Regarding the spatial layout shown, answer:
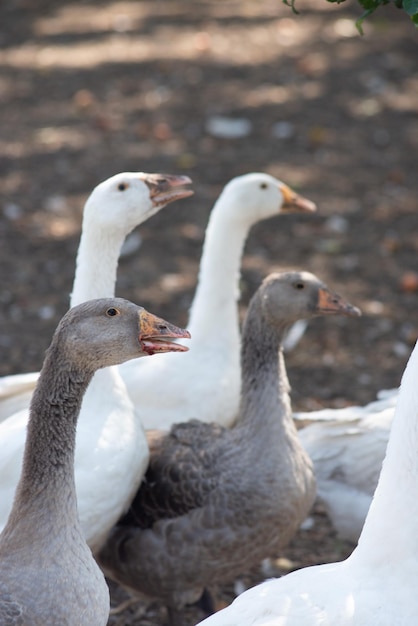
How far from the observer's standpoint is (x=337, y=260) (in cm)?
717

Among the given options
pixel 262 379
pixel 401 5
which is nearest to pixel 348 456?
pixel 262 379

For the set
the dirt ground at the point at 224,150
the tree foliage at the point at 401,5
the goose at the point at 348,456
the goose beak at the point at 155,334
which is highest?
the tree foliage at the point at 401,5

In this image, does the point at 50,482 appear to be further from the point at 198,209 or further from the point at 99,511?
the point at 198,209

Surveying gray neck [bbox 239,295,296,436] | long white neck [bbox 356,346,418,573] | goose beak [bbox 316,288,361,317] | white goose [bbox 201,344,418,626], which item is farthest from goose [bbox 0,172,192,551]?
long white neck [bbox 356,346,418,573]

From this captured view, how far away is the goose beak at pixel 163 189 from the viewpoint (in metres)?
4.36

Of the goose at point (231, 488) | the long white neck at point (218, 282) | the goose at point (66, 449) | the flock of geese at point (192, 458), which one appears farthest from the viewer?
the long white neck at point (218, 282)

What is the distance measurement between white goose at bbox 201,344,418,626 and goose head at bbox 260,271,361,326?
4.73 ft

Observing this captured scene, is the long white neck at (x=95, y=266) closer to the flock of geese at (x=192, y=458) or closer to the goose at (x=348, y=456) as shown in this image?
the flock of geese at (x=192, y=458)

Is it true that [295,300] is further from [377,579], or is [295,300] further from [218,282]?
[377,579]

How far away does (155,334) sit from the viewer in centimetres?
326

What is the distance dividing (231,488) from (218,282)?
1.22 metres

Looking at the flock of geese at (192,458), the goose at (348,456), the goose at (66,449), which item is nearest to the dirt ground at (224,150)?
the goose at (348,456)

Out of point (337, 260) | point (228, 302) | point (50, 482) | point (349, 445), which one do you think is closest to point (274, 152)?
point (337, 260)

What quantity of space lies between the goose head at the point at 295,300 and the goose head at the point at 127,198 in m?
0.56
